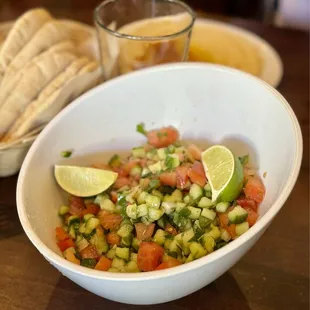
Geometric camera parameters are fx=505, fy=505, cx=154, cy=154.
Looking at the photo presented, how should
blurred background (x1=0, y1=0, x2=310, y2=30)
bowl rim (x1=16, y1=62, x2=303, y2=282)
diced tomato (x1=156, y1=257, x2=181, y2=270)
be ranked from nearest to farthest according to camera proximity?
1. bowl rim (x1=16, y1=62, x2=303, y2=282)
2. diced tomato (x1=156, y1=257, x2=181, y2=270)
3. blurred background (x1=0, y1=0, x2=310, y2=30)

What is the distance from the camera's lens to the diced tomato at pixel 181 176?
1001mm

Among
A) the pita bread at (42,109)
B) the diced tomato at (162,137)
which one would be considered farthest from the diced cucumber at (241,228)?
the pita bread at (42,109)

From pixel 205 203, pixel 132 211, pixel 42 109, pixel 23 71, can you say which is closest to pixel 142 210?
pixel 132 211

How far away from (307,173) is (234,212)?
351 millimetres

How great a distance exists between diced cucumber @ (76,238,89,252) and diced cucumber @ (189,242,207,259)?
0.64 ft

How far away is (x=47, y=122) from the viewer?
3.64 feet

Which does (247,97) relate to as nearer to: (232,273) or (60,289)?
(232,273)

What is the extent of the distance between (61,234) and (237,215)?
331 millimetres

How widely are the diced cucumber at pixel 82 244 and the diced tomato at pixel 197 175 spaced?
0.78 ft

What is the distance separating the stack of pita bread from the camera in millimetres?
1104

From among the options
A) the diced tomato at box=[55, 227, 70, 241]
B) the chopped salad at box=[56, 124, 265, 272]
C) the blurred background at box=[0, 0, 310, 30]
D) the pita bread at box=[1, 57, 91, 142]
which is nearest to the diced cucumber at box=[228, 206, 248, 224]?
the chopped salad at box=[56, 124, 265, 272]

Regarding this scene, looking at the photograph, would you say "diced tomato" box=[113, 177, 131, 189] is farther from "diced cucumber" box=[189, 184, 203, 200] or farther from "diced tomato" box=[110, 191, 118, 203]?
"diced cucumber" box=[189, 184, 203, 200]

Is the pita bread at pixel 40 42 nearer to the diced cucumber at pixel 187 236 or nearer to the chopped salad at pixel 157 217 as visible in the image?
the chopped salad at pixel 157 217

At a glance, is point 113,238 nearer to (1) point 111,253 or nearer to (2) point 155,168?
(1) point 111,253
